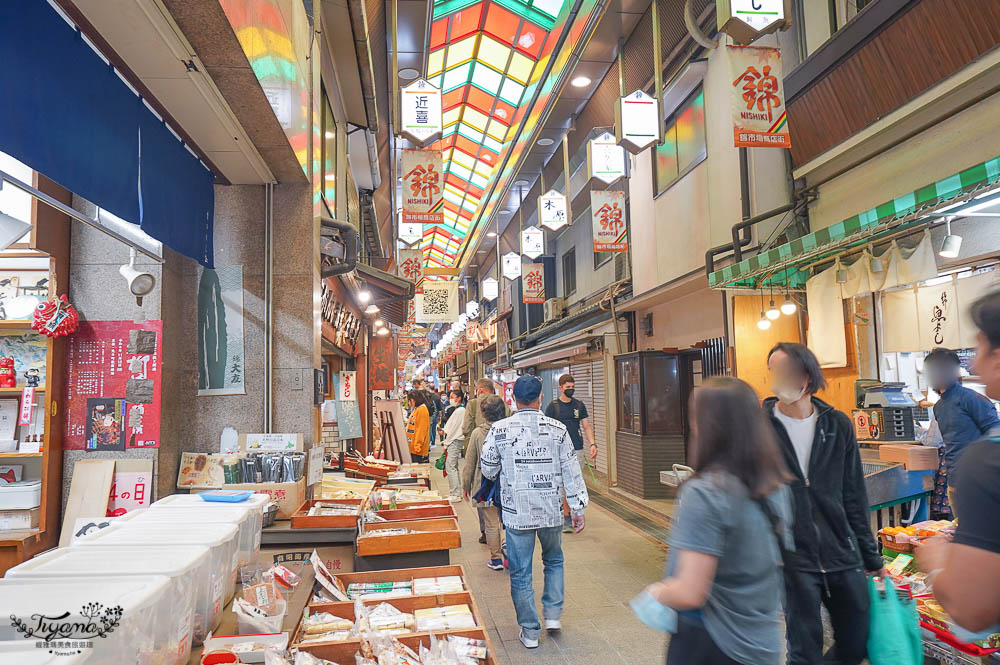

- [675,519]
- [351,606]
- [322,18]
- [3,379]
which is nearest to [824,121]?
[322,18]

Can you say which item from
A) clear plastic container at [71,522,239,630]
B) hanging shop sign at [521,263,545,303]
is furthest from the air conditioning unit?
clear plastic container at [71,522,239,630]

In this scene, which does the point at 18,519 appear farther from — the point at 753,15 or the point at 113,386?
the point at 753,15

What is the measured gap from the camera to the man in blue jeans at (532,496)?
4625 mm

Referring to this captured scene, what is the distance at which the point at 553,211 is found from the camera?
11914mm

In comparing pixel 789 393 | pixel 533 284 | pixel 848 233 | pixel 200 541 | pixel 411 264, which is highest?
pixel 411 264

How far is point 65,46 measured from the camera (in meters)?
2.62

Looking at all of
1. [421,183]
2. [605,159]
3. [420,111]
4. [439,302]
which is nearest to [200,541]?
[420,111]

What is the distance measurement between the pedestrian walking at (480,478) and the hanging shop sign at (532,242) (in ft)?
27.4

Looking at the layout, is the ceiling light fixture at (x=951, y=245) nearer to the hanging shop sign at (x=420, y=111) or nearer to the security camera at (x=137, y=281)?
the hanging shop sign at (x=420, y=111)

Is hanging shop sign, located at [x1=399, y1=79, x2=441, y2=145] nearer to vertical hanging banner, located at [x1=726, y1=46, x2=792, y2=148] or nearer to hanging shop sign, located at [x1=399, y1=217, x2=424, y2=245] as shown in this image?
vertical hanging banner, located at [x1=726, y1=46, x2=792, y2=148]

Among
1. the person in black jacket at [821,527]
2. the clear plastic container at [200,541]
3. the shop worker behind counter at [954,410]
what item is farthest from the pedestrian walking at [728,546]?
the shop worker behind counter at [954,410]

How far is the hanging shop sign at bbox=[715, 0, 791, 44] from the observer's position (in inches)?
212

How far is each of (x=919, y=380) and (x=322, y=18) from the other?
25.5 feet

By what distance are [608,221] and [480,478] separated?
6001 millimetres
